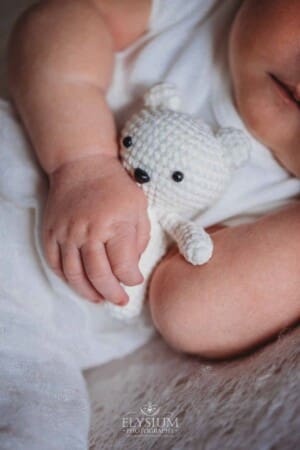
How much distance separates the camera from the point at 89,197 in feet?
1.74

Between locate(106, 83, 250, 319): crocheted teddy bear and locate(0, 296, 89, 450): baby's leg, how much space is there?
3.0 inches

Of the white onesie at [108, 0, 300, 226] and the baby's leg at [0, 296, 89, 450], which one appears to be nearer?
the baby's leg at [0, 296, 89, 450]

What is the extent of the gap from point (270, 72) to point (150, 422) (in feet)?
1.13

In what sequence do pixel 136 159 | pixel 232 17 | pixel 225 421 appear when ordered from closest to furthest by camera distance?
pixel 225 421 → pixel 136 159 → pixel 232 17

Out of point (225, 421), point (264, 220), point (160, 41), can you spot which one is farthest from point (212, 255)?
point (160, 41)

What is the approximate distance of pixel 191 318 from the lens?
546 millimetres

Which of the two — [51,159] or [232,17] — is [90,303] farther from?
[232,17]

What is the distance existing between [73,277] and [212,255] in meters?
0.14

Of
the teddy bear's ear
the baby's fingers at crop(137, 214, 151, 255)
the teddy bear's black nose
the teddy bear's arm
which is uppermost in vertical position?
the teddy bear's ear

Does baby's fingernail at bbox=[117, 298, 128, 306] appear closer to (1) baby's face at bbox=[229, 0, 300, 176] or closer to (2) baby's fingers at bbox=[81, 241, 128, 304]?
(2) baby's fingers at bbox=[81, 241, 128, 304]

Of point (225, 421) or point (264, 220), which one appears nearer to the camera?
point (225, 421)

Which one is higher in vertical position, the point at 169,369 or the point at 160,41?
the point at 160,41

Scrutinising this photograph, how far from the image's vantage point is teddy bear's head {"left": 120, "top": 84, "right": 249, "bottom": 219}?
525 mm

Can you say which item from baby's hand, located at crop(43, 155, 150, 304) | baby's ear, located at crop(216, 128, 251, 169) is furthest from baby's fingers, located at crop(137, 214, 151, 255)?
baby's ear, located at crop(216, 128, 251, 169)
